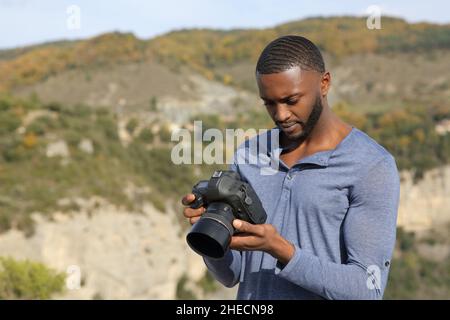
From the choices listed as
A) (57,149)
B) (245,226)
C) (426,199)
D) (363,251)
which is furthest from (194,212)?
(426,199)

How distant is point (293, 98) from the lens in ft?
6.29

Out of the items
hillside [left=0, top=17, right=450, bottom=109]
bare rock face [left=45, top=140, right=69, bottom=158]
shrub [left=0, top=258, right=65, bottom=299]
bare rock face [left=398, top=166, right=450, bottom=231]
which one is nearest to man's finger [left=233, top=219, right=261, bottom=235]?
shrub [left=0, top=258, right=65, bottom=299]

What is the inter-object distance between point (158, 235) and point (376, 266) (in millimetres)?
20813

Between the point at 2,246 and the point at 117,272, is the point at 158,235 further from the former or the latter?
the point at 2,246

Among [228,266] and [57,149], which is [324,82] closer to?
[228,266]

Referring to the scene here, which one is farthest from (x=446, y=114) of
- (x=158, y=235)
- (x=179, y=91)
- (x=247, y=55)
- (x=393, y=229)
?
(x=393, y=229)

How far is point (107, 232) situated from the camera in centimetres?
1961

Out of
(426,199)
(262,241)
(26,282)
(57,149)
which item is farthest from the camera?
(426,199)

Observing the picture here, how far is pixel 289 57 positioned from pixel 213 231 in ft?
1.90

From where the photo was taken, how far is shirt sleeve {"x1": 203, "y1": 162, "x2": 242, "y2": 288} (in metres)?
2.07

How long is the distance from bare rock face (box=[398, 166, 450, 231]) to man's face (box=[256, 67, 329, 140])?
41810mm

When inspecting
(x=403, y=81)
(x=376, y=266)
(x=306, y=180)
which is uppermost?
(x=306, y=180)
